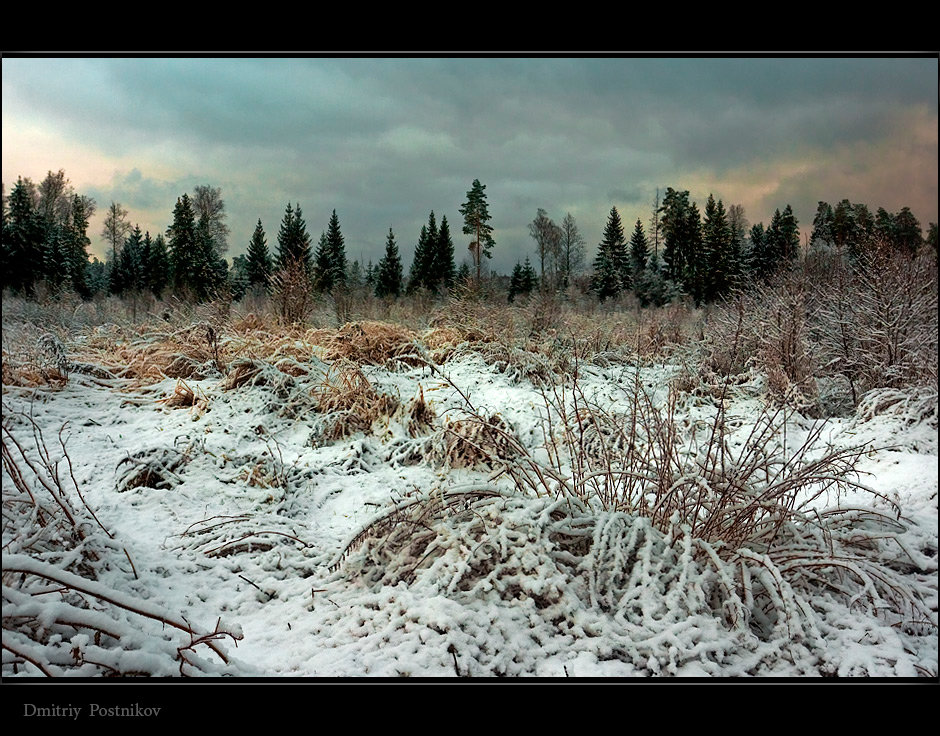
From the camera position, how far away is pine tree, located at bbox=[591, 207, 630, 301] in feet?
17.3

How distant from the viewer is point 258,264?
5652mm

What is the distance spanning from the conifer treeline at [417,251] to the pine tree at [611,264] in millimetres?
18

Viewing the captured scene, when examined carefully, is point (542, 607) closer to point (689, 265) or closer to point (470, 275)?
point (470, 275)

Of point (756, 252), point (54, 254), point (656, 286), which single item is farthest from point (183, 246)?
point (756, 252)

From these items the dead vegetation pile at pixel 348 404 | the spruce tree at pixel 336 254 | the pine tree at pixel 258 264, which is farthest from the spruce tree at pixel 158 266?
the dead vegetation pile at pixel 348 404

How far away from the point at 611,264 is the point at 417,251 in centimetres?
247

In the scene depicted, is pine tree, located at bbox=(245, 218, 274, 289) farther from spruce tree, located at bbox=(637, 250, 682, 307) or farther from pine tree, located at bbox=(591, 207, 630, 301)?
spruce tree, located at bbox=(637, 250, 682, 307)

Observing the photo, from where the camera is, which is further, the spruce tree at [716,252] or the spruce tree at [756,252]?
the spruce tree at [756,252]

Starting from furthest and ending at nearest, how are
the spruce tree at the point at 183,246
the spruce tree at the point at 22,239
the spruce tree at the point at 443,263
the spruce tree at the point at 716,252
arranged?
1. the spruce tree at the point at 443,263
2. the spruce tree at the point at 716,252
3. the spruce tree at the point at 183,246
4. the spruce tree at the point at 22,239

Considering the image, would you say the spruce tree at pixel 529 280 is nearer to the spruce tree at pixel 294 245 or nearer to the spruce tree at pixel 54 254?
the spruce tree at pixel 294 245

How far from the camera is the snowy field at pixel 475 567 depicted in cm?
134

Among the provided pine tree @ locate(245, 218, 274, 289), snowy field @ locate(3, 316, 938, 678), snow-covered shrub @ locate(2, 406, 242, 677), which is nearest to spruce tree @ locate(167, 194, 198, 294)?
pine tree @ locate(245, 218, 274, 289)

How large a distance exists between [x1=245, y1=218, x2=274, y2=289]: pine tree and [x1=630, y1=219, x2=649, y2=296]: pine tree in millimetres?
3969
